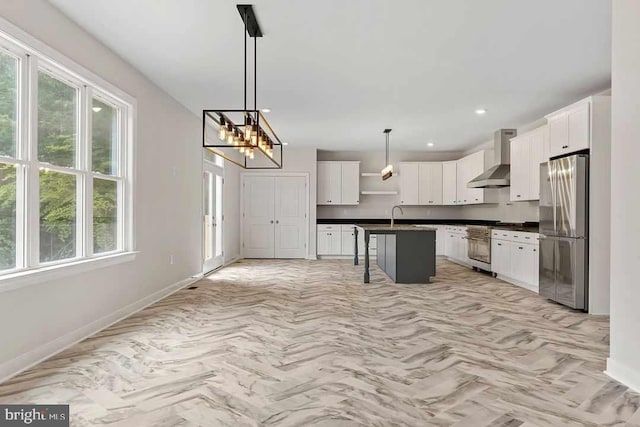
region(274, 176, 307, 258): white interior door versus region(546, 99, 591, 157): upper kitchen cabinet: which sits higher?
region(546, 99, 591, 157): upper kitchen cabinet

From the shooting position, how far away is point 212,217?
8.15 meters

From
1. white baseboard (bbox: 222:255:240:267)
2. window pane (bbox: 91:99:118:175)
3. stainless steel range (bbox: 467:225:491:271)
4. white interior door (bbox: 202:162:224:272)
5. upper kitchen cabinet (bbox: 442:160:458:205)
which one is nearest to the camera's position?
window pane (bbox: 91:99:118:175)

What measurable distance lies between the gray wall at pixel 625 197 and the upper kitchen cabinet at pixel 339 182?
745 centimetres

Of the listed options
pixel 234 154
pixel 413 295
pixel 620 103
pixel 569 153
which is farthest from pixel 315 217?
pixel 620 103

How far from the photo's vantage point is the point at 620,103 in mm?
2850

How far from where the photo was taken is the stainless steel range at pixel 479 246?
7.40m

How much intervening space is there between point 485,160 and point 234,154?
553cm

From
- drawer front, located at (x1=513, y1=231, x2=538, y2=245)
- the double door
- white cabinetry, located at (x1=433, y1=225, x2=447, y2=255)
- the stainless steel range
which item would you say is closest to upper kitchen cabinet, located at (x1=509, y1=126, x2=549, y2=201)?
drawer front, located at (x1=513, y1=231, x2=538, y2=245)

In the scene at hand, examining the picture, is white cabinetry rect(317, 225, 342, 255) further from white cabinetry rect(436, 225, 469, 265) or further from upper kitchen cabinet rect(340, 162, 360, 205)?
white cabinetry rect(436, 225, 469, 265)

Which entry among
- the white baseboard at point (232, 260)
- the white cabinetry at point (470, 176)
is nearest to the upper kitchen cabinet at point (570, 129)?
the white cabinetry at point (470, 176)

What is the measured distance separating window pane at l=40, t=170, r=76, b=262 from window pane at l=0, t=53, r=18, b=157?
0.39 meters

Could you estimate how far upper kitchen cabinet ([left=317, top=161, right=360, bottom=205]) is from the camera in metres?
10.3

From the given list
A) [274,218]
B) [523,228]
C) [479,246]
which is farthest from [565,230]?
[274,218]

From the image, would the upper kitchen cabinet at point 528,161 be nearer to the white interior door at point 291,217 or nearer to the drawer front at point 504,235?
the drawer front at point 504,235
